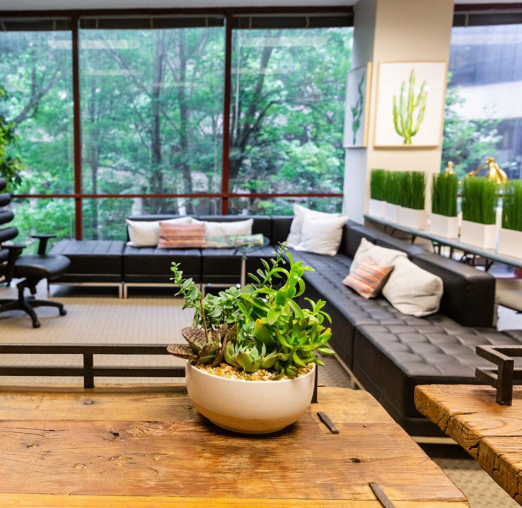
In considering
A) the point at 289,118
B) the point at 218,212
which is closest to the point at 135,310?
the point at 218,212

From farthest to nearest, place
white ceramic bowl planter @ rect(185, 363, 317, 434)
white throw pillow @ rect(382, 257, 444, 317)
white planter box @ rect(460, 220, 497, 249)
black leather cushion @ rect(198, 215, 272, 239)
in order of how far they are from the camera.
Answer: black leather cushion @ rect(198, 215, 272, 239) → white planter box @ rect(460, 220, 497, 249) → white throw pillow @ rect(382, 257, 444, 317) → white ceramic bowl planter @ rect(185, 363, 317, 434)

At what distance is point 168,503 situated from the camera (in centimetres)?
94

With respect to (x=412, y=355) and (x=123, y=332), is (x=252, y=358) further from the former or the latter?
(x=123, y=332)

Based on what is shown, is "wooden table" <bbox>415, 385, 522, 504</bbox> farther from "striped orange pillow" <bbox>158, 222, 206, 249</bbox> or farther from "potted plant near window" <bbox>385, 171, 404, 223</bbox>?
"striped orange pillow" <bbox>158, 222, 206, 249</bbox>

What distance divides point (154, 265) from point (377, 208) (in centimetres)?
219

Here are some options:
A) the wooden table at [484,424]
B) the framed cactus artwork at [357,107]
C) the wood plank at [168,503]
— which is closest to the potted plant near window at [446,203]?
the framed cactus artwork at [357,107]

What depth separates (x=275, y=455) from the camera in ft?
3.59

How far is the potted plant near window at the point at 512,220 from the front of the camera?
10.5 ft

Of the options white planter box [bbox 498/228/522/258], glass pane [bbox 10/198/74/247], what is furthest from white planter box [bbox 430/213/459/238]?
glass pane [bbox 10/198/74/247]

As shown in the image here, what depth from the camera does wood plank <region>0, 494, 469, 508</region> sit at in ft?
3.06

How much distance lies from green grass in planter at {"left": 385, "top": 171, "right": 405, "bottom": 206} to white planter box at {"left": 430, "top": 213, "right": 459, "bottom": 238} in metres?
0.79

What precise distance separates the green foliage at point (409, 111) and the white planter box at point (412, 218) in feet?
3.91

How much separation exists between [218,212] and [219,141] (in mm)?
799

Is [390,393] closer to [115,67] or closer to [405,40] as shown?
[405,40]
